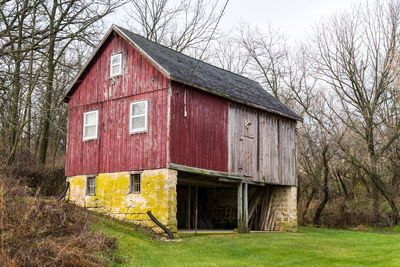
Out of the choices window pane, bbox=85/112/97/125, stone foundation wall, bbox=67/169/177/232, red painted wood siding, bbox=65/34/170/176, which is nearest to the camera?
stone foundation wall, bbox=67/169/177/232

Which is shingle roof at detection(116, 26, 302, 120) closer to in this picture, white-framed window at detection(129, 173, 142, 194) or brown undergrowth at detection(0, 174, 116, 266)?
white-framed window at detection(129, 173, 142, 194)

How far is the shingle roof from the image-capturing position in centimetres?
1731

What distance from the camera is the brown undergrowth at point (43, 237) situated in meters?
8.79

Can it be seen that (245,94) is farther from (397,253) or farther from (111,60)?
(397,253)

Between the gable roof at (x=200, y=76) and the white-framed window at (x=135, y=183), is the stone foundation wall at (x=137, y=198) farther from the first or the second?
the gable roof at (x=200, y=76)

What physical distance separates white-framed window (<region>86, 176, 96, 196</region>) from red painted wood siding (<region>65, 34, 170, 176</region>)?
37cm

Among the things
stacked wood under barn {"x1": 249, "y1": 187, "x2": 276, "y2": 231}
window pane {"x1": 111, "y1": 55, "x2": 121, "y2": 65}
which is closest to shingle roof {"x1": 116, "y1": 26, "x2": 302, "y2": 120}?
window pane {"x1": 111, "y1": 55, "x2": 121, "y2": 65}

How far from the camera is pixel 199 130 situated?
17.5m

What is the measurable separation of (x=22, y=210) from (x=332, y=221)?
20.9 m

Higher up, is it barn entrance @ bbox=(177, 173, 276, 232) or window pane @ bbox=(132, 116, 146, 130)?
window pane @ bbox=(132, 116, 146, 130)

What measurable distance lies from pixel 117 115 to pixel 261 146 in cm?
668

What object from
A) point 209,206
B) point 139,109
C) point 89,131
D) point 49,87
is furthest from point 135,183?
point 209,206

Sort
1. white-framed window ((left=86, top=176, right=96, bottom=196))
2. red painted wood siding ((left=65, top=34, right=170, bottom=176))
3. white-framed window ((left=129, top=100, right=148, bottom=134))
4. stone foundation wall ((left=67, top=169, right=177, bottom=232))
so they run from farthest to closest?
white-framed window ((left=86, top=176, right=96, bottom=196)) < white-framed window ((left=129, top=100, right=148, bottom=134)) < red painted wood siding ((left=65, top=34, right=170, bottom=176)) < stone foundation wall ((left=67, top=169, right=177, bottom=232))

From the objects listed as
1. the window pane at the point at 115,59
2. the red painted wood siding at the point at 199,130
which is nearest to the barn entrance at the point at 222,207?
the red painted wood siding at the point at 199,130
